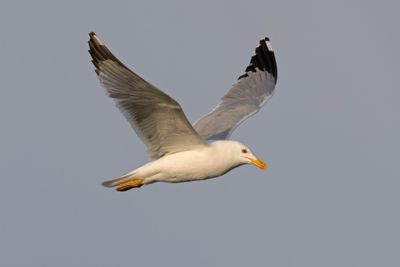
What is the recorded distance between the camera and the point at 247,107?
16688mm

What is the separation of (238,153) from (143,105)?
1679 mm

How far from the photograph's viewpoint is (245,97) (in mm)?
17328

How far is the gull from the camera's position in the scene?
13062 millimetres

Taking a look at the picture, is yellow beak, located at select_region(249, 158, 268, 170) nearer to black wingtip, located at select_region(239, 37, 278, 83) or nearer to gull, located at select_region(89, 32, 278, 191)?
gull, located at select_region(89, 32, 278, 191)

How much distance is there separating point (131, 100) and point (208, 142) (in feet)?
5.07

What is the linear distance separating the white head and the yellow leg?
1213 millimetres

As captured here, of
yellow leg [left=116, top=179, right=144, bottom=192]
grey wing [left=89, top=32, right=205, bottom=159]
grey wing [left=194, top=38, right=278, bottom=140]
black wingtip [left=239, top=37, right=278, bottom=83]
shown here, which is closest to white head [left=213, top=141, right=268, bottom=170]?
grey wing [left=89, top=32, right=205, bottom=159]

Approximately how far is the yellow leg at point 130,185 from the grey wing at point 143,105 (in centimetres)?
58

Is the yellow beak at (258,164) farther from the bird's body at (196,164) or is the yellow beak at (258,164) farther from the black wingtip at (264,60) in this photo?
the black wingtip at (264,60)

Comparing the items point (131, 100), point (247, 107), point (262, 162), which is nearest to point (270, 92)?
point (247, 107)

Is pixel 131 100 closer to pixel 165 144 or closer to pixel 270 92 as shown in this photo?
pixel 165 144

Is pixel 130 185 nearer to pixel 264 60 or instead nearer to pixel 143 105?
pixel 143 105

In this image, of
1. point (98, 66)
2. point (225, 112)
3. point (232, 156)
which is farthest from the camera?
point (225, 112)

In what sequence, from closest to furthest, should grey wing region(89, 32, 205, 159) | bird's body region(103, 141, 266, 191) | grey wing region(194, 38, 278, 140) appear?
grey wing region(89, 32, 205, 159) → bird's body region(103, 141, 266, 191) → grey wing region(194, 38, 278, 140)
